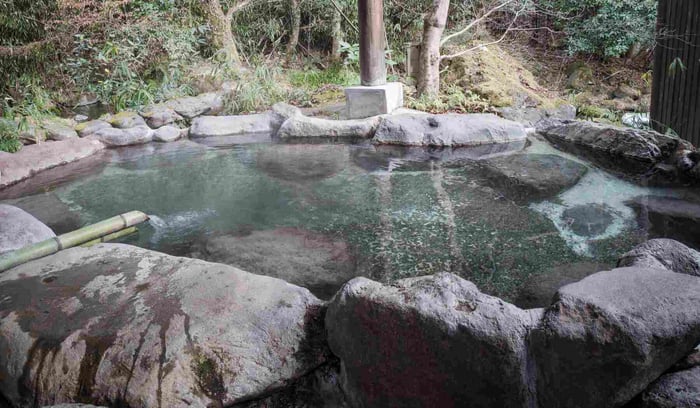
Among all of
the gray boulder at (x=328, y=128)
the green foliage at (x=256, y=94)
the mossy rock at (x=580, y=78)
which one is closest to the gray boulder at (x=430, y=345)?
the gray boulder at (x=328, y=128)

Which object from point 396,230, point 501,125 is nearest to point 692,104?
point 501,125

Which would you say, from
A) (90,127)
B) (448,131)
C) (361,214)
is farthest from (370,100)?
(90,127)

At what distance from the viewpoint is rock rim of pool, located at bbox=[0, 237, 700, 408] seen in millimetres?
1676

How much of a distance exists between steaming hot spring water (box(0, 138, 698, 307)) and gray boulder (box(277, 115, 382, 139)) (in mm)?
694

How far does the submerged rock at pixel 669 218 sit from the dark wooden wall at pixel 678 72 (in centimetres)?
179

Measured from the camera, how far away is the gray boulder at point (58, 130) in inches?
303

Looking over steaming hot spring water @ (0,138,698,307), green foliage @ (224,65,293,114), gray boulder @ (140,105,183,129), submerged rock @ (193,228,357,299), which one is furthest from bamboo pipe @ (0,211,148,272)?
green foliage @ (224,65,293,114)

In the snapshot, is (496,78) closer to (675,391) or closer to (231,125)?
(231,125)

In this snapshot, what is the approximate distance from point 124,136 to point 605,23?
31.5ft

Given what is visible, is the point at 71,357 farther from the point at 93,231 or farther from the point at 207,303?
the point at 93,231

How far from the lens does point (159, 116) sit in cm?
874

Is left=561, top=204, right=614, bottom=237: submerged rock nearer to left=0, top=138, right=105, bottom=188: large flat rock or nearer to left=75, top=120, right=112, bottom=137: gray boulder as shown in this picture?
left=0, top=138, right=105, bottom=188: large flat rock

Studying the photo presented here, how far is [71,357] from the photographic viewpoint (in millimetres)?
2189

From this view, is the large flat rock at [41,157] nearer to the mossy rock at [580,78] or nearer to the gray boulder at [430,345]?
the gray boulder at [430,345]
